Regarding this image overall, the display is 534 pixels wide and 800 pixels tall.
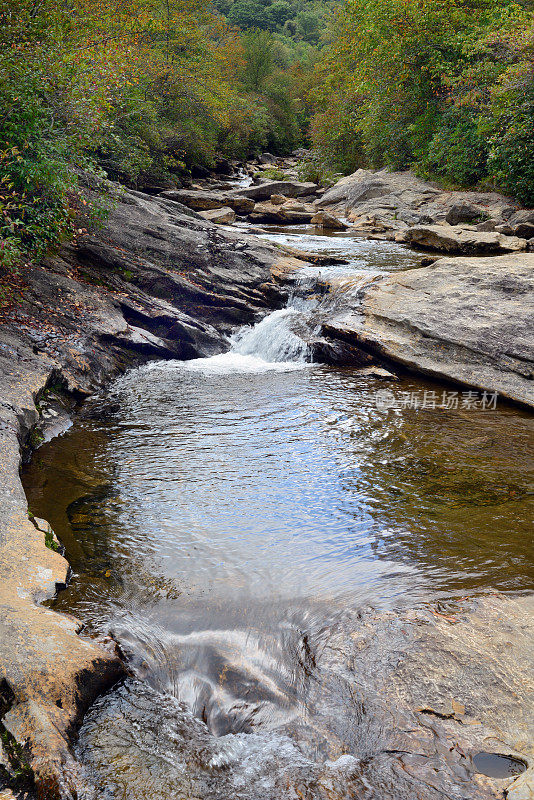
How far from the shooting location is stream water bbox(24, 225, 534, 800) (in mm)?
2471

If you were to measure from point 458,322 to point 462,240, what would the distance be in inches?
257

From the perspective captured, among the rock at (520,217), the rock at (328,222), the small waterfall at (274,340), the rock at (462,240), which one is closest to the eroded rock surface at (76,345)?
the small waterfall at (274,340)

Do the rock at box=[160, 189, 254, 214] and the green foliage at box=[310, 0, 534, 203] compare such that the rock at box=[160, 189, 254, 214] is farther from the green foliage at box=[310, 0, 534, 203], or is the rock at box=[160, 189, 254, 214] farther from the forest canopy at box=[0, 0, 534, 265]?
the green foliage at box=[310, 0, 534, 203]

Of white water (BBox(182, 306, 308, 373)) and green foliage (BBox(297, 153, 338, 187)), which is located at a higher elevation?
green foliage (BBox(297, 153, 338, 187))

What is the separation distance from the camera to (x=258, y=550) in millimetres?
4090

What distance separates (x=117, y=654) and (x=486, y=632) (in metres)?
2.21

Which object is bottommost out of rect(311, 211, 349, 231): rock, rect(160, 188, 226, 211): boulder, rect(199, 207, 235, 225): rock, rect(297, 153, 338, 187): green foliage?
rect(199, 207, 235, 225): rock

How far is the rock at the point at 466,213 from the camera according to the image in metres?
16.5

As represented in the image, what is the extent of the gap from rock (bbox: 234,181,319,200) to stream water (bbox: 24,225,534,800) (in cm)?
1942

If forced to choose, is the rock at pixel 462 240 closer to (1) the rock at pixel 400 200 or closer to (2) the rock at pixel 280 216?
(1) the rock at pixel 400 200

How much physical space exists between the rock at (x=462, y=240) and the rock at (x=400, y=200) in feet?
9.77

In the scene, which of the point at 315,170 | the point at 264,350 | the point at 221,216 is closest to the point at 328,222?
the point at 221,216

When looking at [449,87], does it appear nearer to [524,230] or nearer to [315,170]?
[524,230]

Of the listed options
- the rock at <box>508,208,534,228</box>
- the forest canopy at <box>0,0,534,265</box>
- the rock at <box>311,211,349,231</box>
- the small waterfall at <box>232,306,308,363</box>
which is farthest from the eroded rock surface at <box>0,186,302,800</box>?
the rock at <box>508,208,534,228</box>
